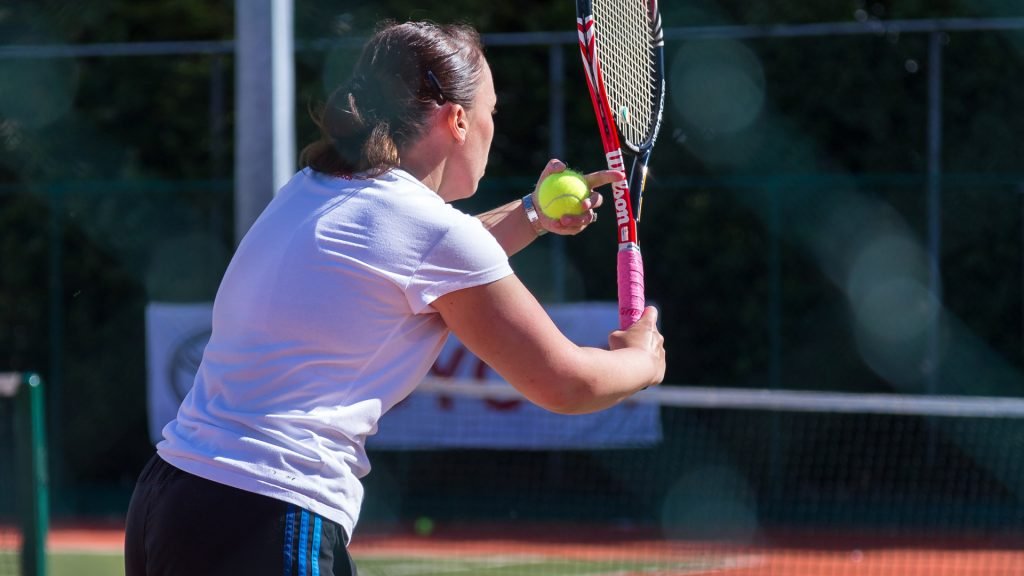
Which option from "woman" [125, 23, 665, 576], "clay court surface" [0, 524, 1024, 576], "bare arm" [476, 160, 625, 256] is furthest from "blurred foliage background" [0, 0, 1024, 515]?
"woman" [125, 23, 665, 576]

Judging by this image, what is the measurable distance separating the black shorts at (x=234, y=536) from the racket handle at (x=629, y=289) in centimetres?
77

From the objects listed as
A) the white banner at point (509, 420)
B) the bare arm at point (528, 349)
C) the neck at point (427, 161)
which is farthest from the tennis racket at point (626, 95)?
the white banner at point (509, 420)

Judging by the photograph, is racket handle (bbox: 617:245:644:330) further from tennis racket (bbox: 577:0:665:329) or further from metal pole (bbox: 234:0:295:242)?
metal pole (bbox: 234:0:295:242)

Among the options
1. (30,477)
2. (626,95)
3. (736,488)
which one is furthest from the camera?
(736,488)

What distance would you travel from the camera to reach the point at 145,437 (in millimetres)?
9930

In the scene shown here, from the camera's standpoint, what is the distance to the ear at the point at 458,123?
2152 millimetres

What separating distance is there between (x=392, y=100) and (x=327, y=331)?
41 cm

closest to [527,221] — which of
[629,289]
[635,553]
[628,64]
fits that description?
[629,289]

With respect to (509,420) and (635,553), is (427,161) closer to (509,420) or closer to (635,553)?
(635,553)

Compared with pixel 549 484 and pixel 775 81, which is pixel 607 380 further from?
pixel 775 81

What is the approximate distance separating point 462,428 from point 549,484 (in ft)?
2.44

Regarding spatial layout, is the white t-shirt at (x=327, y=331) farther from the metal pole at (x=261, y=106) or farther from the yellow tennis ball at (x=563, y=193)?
the metal pole at (x=261, y=106)

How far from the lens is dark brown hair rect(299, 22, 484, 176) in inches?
83.2

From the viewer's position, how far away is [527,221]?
2.80 m
